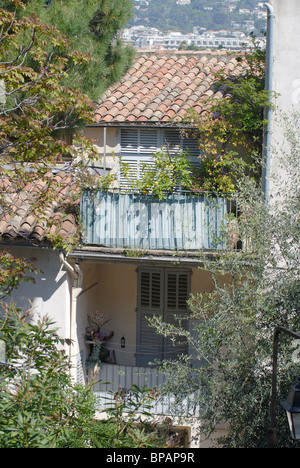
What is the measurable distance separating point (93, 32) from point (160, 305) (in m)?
5.71

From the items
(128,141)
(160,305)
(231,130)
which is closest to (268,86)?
(231,130)

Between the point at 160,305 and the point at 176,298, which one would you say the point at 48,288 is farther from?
the point at 176,298

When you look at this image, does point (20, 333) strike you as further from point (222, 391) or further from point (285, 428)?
point (285, 428)

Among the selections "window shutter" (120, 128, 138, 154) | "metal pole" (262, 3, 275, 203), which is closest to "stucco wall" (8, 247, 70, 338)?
"window shutter" (120, 128, 138, 154)

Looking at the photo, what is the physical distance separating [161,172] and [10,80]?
309 cm

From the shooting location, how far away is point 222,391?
704 cm

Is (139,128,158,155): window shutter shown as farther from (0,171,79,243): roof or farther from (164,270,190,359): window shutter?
(164,270,190,359): window shutter

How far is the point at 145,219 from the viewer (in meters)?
9.45

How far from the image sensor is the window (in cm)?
1088

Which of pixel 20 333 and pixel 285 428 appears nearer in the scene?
pixel 20 333

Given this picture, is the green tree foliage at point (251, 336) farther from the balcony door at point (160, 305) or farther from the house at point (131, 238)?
the balcony door at point (160, 305)

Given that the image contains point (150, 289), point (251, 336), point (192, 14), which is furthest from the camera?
point (192, 14)

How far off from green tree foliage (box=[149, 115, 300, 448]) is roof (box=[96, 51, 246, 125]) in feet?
12.6
